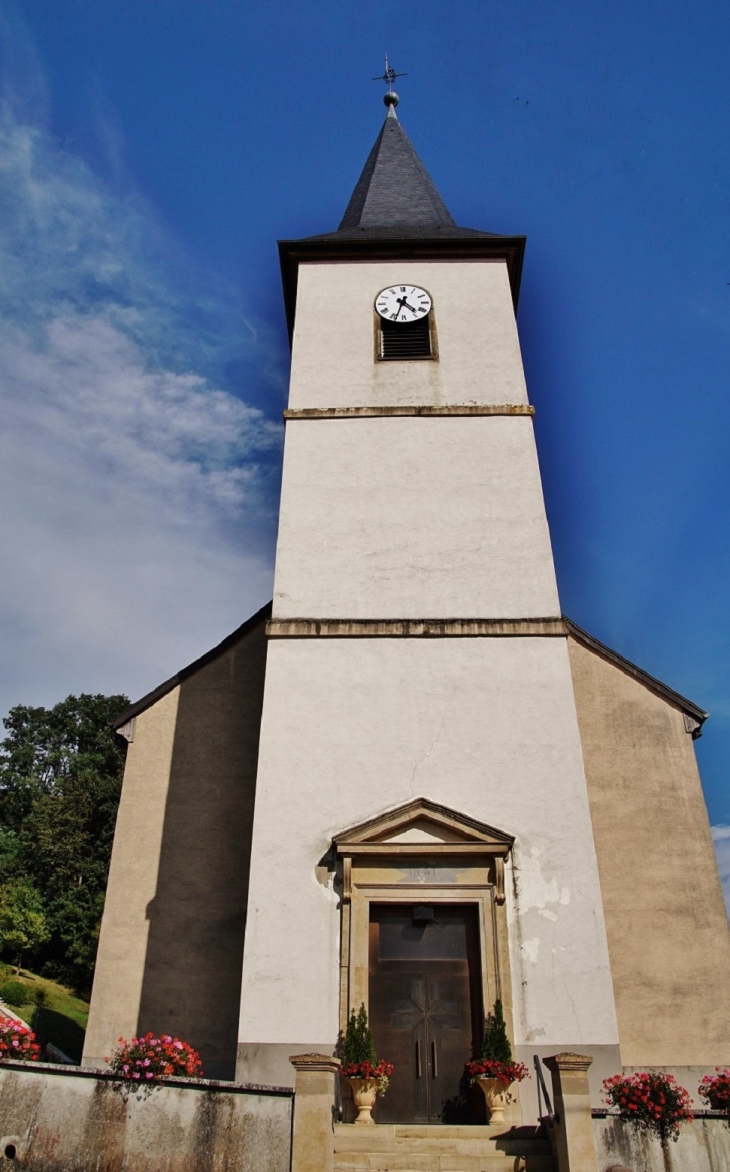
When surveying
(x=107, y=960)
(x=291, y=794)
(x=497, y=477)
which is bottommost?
(x=107, y=960)

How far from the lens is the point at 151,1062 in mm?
7633

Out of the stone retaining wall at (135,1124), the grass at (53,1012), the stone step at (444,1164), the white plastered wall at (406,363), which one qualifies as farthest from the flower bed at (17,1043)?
the grass at (53,1012)

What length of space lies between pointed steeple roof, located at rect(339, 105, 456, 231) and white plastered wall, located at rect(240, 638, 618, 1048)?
10527 mm

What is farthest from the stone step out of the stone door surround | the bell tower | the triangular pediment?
the triangular pediment

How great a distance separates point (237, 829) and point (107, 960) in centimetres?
238

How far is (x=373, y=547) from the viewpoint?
13.3m

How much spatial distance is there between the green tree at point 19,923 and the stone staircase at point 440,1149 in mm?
27509

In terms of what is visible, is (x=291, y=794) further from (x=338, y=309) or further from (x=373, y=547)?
(x=338, y=309)

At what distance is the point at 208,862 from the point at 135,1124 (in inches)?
218

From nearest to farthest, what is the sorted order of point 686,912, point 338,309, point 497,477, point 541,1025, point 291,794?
point 541,1025, point 291,794, point 686,912, point 497,477, point 338,309

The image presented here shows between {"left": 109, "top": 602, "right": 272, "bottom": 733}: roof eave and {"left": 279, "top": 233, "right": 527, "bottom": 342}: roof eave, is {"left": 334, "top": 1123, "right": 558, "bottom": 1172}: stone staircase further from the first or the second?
{"left": 279, "top": 233, "right": 527, "bottom": 342}: roof eave

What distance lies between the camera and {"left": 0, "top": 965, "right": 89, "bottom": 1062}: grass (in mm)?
23766

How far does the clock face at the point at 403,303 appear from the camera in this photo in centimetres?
1627

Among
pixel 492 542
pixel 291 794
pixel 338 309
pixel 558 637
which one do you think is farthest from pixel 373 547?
pixel 338 309
